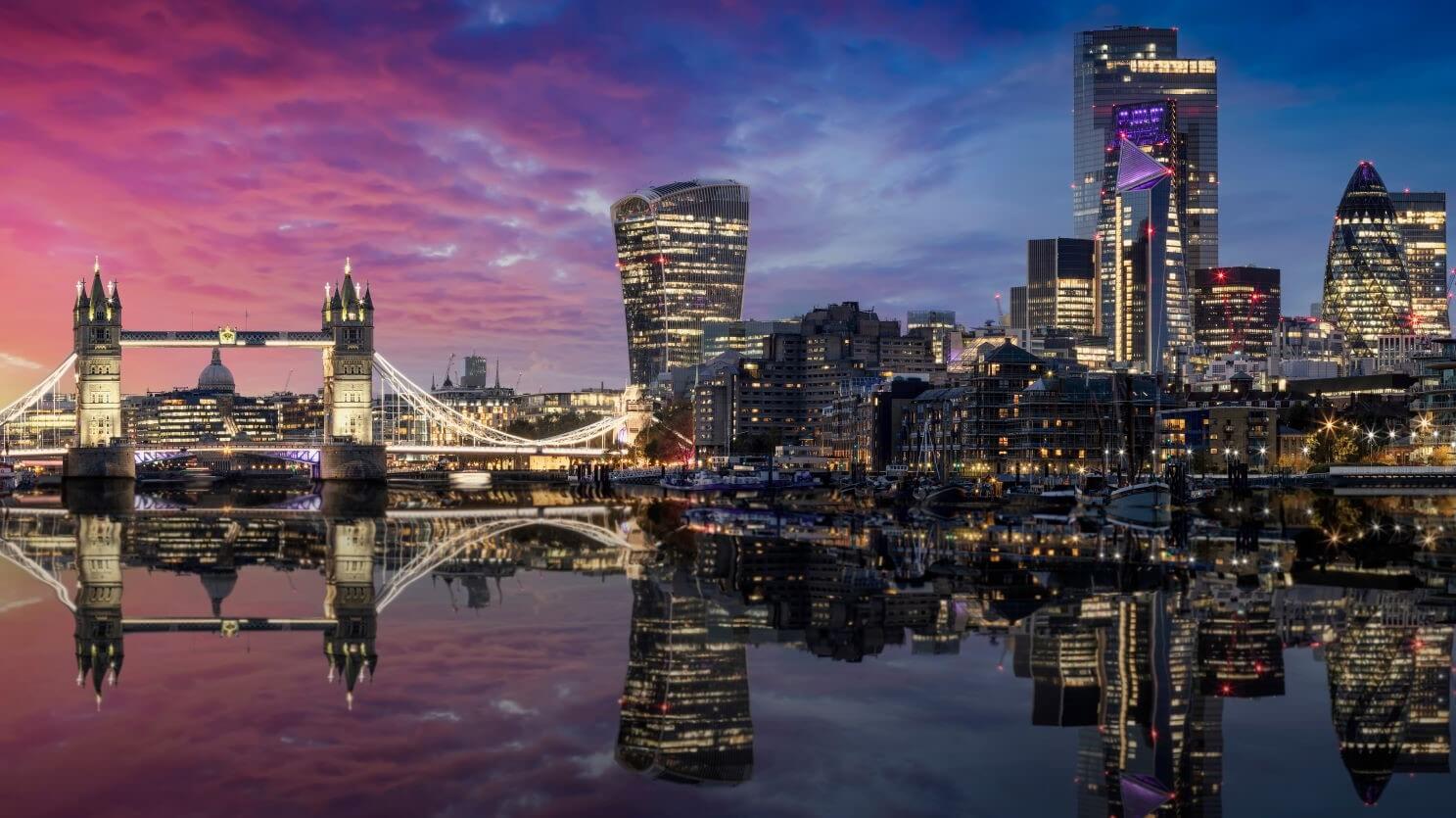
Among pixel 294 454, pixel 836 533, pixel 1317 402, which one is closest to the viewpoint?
pixel 836 533

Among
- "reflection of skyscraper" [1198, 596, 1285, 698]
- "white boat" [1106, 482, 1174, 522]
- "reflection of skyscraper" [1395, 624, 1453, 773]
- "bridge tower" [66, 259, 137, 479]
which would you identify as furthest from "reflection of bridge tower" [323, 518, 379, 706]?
"bridge tower" [66, 259, 137, 479]

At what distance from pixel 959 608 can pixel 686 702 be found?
12.3 m

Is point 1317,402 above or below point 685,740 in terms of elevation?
above

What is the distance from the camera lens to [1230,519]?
7188 centimetres

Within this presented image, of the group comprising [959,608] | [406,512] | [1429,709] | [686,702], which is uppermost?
[406,512]

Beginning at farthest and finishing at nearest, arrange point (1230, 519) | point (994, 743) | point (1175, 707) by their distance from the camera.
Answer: point (1230, 519) < point (1175, 707) < point (994, 743)

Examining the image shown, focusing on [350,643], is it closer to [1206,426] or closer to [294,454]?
[294,454]

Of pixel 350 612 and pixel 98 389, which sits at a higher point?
pixel 98 389

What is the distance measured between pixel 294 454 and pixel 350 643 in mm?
121669

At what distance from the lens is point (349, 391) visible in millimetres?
142500

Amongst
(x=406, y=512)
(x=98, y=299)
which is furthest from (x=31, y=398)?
(x=406, y=512)

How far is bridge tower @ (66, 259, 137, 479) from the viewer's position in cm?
14038

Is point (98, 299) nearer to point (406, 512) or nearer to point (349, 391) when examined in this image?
point (349, 391)

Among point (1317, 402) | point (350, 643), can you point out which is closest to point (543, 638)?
point (350, 643)
